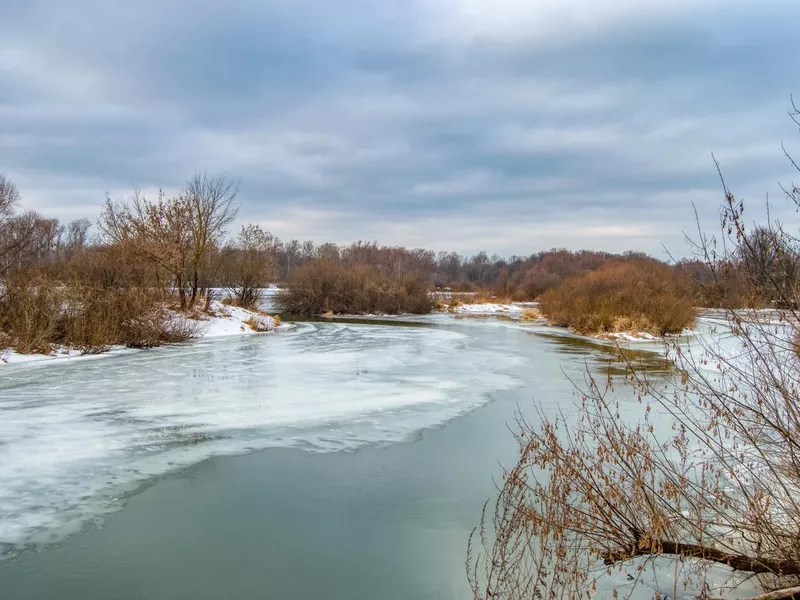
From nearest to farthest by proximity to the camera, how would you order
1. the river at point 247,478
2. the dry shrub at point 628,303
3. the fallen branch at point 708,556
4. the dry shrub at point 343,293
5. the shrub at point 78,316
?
the fallen branch at point 708,556, the river at point 247,478, the shrub at point 78,316, the dry shrub at point 628,303, the dry shrub at point 343,293

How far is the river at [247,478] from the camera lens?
378 centimetres

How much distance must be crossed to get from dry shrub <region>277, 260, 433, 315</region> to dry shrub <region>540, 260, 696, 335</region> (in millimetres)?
15007

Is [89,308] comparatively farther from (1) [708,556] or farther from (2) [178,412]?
(1) [708,556]

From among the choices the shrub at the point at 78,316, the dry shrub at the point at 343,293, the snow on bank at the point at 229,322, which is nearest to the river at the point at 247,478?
the shrub at the point at 78,316

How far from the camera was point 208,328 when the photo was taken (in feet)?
71.2

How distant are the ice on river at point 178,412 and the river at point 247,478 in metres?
0.03

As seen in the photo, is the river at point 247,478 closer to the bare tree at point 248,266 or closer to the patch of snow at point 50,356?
the patch of snow at point 50,356

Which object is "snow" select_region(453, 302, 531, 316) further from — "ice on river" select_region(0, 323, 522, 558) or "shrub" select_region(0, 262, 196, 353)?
"ice on river" select_region(0, 323, 522, 558)

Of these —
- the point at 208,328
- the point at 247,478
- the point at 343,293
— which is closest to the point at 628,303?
the point at 208,328

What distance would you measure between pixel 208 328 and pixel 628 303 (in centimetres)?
1746

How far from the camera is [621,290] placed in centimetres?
2475

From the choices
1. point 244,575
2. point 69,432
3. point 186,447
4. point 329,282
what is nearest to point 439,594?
point 244,575

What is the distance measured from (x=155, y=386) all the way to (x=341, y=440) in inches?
198

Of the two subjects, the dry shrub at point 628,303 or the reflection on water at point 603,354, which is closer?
the reflection on water at point 603,354
